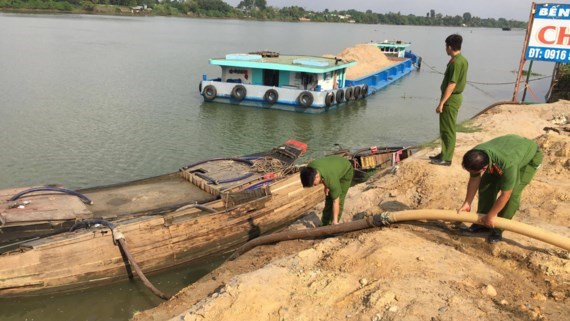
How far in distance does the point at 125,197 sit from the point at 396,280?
5538mm

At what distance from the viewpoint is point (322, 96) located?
19953mm

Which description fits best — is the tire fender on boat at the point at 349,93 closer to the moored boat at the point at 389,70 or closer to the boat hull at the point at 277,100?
the boat hull at the point at 277,100

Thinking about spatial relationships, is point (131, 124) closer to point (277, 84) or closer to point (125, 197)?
point (277, 84)

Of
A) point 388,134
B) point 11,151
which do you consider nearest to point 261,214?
point 11,151

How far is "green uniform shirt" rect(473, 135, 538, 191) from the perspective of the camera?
443 centimetres

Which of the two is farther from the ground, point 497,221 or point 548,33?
point 548,33

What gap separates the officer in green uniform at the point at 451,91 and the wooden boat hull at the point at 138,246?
3095 millimetres

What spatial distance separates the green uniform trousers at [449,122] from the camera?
291 inches

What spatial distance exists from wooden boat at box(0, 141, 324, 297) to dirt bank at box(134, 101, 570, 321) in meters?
1.63

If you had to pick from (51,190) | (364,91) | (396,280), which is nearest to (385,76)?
(364,91)

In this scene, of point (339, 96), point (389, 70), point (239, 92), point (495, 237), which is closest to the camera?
point (495, 237)

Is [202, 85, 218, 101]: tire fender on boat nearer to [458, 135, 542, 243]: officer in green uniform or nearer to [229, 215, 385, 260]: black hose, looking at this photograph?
[229, 215, 385, 260]: black hose

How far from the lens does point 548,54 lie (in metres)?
15.1

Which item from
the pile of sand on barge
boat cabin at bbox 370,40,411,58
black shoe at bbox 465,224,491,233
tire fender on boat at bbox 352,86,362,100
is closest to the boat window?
tire fender on boat at bbox 352,86,362,100
